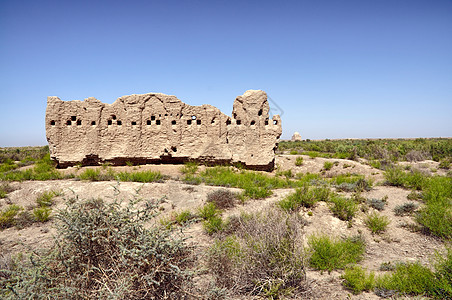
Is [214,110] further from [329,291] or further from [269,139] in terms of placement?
[329,291]

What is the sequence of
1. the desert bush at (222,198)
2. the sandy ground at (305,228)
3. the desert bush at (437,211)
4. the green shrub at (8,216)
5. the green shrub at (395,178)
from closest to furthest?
the sandy ground at (305,228), the desert bush at (437,211), the green shrub at (8,216), the desert bush at (222,198), the green shrub at (395,178)

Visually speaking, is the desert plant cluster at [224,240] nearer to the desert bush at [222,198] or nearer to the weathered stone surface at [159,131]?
the desert bush at [222,198]

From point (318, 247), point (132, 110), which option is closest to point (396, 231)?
point (318, 247)

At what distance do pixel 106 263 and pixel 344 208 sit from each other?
6245mm

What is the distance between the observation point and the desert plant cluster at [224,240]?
2.63 metres

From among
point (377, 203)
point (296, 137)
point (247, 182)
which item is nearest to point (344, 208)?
point (377, 203)

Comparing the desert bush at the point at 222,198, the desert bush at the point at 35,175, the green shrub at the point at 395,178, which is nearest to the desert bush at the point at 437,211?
the green shrub at the point at 395,178

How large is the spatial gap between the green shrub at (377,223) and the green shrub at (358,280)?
240 centimetres

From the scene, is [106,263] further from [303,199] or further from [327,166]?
[327,166]

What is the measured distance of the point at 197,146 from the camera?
12688mm

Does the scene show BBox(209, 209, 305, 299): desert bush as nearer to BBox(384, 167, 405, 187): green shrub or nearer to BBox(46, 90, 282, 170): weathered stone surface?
BBox(384, 167, 405, 187): green shrub

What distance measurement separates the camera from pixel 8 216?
679 cm

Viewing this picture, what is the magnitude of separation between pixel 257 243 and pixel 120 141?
1049 cm

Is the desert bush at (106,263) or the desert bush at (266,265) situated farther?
the desert bush at (266,265)
